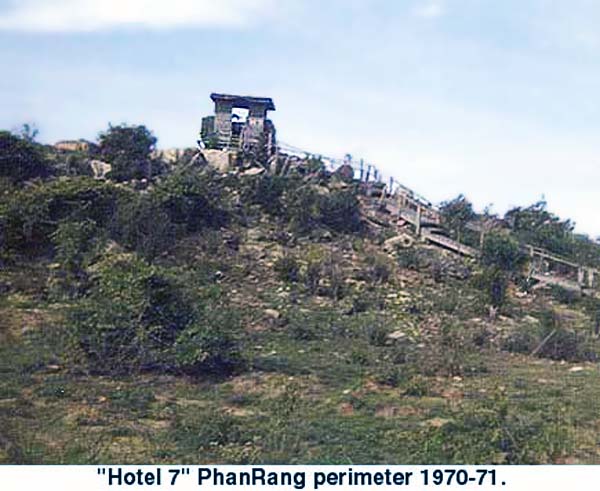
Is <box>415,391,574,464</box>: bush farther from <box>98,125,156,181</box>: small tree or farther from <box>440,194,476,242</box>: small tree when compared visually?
<box>98,125,156,181</box>: small tree

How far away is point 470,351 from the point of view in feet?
36.4

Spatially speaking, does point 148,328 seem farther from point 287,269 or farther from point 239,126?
point 239,126

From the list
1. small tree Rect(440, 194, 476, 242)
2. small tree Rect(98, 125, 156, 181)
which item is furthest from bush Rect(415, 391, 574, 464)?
small tree Rect(98, 125, 156, 181)

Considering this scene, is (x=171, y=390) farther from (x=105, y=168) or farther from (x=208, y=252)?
(x=105, y=168)

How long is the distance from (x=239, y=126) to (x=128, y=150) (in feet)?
7.10

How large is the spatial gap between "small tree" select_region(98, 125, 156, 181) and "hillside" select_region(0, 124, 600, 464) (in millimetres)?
63

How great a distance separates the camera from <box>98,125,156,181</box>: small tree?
16.6m

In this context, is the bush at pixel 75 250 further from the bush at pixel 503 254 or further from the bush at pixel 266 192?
the bush at pixel 503 254

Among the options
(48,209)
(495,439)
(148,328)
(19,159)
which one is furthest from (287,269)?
(495,439)

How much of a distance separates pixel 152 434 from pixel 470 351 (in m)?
4.66

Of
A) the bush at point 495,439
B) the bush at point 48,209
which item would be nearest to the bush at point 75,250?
the bush at point 48,209

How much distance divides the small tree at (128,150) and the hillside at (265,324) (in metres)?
0.06

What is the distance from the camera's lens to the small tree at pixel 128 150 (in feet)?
54.5

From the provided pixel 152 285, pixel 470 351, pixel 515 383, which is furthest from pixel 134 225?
pixel 515 383
